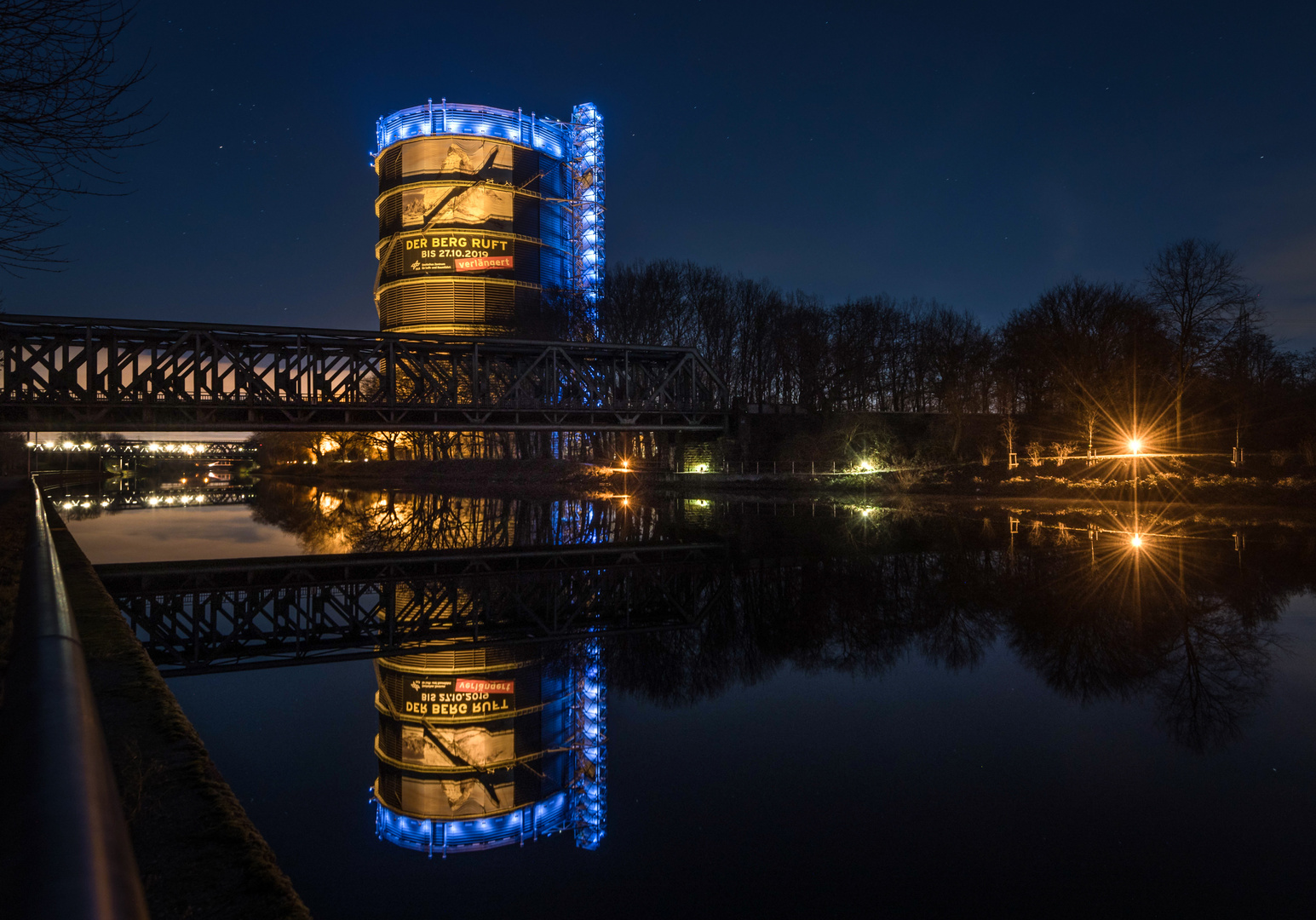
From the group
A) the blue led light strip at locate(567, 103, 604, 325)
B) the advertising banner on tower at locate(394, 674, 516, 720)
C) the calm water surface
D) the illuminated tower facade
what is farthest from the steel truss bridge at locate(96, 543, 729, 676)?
the blue led light strip at locate(567, 103, 604, 325)

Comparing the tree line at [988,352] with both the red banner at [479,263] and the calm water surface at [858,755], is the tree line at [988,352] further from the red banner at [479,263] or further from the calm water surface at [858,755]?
the calm water surface at [858,755]

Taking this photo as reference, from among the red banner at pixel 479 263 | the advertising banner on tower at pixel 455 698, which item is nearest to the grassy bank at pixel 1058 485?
the advertising banner on tower at pixel 455 698

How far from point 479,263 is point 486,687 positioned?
81.6 meters

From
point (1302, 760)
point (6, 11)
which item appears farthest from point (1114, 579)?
→ point (6, 11)

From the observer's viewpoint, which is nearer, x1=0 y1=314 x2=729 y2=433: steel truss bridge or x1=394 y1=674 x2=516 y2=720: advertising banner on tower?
x1=394 y1=674 x2=516 y2=720: advertising banner on tower

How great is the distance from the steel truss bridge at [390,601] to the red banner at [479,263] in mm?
68459

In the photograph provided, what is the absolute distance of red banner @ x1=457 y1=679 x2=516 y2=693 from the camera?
7453mm

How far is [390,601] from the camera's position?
13453 millimetres

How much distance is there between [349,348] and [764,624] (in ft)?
115

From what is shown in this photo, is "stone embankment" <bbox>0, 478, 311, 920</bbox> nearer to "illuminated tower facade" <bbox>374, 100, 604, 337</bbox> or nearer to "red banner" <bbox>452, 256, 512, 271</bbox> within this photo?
"illuminated tower facade" <bbox>374, 100, 604, 337</bbox>

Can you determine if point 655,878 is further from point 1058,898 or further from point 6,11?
point 6,11

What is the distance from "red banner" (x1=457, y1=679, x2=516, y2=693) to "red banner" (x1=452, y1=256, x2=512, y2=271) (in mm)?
81134

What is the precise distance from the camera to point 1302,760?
5633 mm

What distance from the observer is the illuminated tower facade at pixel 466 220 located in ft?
275
